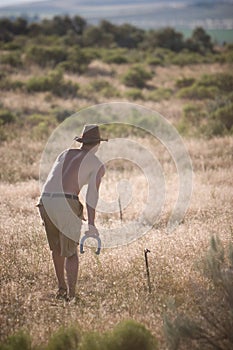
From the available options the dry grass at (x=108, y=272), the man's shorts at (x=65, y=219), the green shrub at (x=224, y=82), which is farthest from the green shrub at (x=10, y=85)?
the man's shorts at (x=65, y=219)

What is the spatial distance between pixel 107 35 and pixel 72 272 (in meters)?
39.6

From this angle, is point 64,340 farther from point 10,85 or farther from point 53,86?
point 10,85

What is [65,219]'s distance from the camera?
5043mm

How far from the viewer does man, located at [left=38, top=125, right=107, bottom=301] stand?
5.01 metres

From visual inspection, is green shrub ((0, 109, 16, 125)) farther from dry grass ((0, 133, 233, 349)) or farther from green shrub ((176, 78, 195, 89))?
green shrub ((176, 78, 195, 89))

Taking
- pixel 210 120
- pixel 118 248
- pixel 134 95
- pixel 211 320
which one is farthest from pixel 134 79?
pixel 211 320

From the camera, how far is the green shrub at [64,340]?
3.86 m

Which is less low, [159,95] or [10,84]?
[10,84]

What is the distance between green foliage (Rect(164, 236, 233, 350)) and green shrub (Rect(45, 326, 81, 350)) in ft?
2.18

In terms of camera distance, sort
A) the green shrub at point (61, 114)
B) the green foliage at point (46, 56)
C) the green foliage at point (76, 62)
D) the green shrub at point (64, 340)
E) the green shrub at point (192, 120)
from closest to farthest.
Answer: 1. the green shrub at point (64, 340)
2. the green shrub at point (192, 120)
3. the green shrub at point (61, 114)
4. the green foliage at point (76, 62)
5. the green foliage at point (46, 56)

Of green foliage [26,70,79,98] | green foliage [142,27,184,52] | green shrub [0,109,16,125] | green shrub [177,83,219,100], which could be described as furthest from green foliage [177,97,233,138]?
green foliage [142,27,184,52]

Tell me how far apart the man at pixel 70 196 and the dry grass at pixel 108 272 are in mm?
420

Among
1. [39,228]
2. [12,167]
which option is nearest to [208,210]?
[39,228]

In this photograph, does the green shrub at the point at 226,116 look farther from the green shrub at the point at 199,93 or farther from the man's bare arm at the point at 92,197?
the man's bare arm at the point at 92,197
